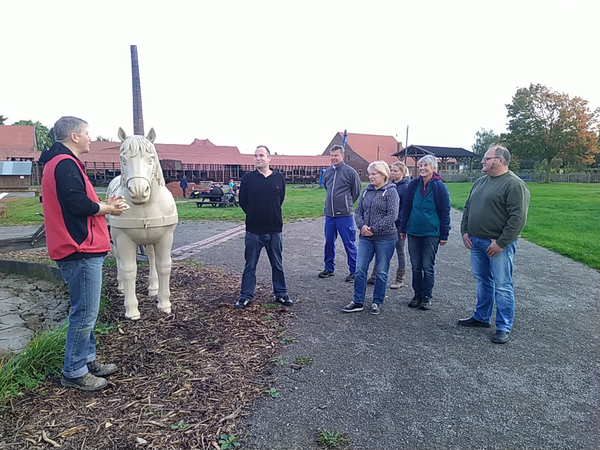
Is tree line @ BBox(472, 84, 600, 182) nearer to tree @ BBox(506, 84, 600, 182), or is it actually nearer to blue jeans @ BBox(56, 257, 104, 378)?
tree @ BBox(506, 84, 600, 182)

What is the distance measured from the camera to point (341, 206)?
21.1 ft

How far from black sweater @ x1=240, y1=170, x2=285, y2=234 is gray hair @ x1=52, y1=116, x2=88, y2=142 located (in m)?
2.17

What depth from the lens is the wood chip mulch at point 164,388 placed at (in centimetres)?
245

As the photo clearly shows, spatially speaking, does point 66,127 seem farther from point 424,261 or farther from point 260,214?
point 424,261

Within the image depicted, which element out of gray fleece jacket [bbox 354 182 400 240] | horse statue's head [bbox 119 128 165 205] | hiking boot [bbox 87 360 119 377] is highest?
horse statue's head [bbox 119 128 165 205]

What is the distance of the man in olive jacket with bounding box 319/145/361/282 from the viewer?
6434 millimetres

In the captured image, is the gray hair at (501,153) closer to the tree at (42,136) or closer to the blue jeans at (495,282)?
the blue jeans at (495,282)

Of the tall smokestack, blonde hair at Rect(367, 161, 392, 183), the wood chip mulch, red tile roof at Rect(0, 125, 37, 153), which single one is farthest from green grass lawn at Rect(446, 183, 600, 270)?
red tile roof at Rect(0, 125, 37, 153)

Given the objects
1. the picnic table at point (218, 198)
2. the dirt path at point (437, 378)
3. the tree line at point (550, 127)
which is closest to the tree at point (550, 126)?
the tree line at point (550, 127)

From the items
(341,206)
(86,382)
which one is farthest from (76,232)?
(341,206)

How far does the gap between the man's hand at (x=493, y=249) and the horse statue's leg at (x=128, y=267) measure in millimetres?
3856

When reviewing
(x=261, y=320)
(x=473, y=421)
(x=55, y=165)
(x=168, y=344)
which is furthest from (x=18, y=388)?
(x=473, y=421)

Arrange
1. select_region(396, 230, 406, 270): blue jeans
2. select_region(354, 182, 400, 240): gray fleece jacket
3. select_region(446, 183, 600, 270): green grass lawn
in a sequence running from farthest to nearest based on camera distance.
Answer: select_region(446, 183, 600, 270): green grass lawn → select_region(396, 230, 406, 270): blue jeans → select_region(354, 182, 400, 240): gray fleece jacket

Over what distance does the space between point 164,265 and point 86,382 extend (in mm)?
1732
